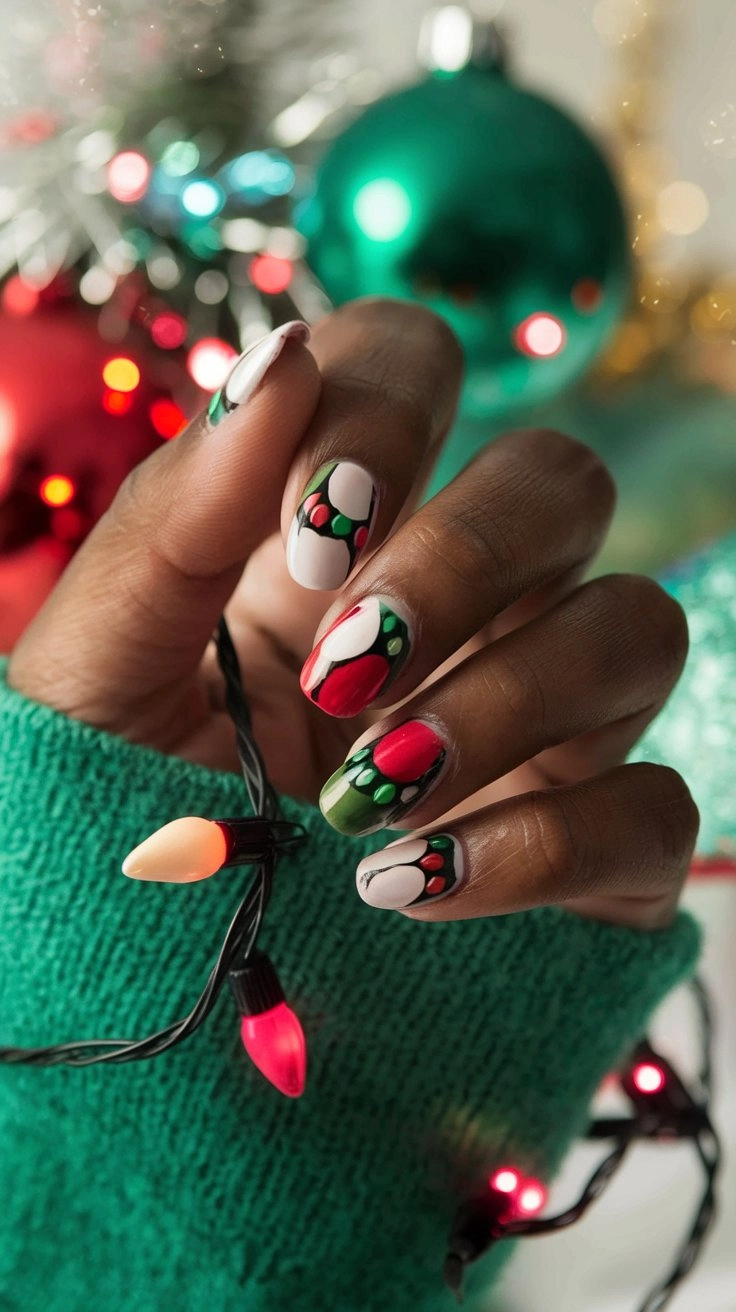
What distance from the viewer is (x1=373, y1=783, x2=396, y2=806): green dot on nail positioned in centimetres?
30

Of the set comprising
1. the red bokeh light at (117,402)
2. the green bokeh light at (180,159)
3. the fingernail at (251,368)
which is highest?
the fingernail at (251,368)

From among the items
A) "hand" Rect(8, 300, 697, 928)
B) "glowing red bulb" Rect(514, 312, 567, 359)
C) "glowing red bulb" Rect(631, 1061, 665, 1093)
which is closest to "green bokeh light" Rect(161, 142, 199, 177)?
"glowing red bulb" Rect(514, 312, 567, 359)

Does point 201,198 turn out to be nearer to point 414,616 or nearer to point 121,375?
point 121,375

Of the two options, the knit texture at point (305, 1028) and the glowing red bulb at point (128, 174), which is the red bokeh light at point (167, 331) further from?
the knit texture at point (305, 1028)

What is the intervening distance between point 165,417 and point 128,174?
0.23 meters

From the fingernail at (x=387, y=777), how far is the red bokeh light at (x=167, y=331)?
1.83 ft

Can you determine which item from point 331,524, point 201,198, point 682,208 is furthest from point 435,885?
point 682,208

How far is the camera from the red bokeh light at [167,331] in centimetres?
78

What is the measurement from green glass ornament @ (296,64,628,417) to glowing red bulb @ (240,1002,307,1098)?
0.56m

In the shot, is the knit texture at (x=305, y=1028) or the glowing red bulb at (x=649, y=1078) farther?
the glowing red bulb at (x=649, y=1078)

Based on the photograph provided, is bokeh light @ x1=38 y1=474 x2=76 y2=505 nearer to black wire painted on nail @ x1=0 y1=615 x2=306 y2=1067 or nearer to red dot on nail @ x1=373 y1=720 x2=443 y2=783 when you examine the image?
black wire painted on nail @ x1=0 y1=615 x2=306 y2=1067

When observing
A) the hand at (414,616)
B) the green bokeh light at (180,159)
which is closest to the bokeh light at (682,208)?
the green bokeh light at (180,159)

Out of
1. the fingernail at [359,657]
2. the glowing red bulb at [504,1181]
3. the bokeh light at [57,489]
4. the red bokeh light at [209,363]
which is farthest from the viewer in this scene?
the red bokeh light at [209,363]

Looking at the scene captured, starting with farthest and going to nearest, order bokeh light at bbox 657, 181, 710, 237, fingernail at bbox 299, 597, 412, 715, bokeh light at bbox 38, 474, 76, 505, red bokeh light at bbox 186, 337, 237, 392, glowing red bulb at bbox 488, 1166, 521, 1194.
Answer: bokeh light at bbox 657, 181, 710, 237, red bokeh light at bbox 186, 337, 237, 392, bokeh light at bbox 38, 474, 76, 505, glowing red bulb at bbox 488, 1166, 521, 1194, fingernail at bbox 299, 597, 412, 715
